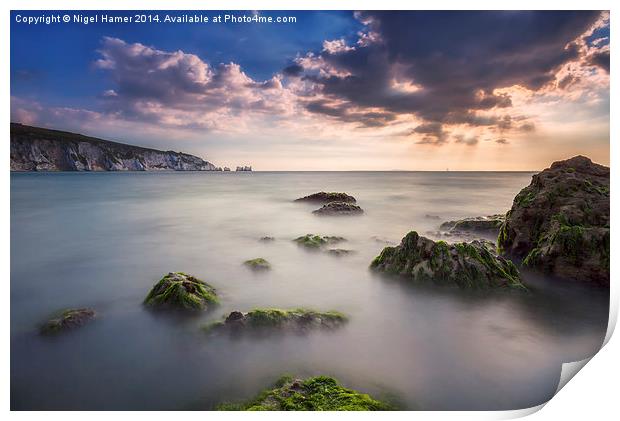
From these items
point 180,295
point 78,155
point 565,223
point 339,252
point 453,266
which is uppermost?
point 78,155

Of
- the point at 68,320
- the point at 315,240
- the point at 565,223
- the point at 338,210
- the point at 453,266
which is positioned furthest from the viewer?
the point at 338,210

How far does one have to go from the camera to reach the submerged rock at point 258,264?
5121 mm

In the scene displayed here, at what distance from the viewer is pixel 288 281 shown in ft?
15.3

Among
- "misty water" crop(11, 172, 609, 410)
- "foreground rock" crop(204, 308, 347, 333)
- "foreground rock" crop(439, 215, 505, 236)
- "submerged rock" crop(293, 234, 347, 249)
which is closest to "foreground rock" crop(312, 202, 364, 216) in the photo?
"foreground rock" crop(439, 215, 505, 236)

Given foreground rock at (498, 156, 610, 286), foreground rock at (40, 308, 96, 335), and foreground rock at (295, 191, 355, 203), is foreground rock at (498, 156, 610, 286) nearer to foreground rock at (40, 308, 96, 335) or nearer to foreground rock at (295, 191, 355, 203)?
foreground rock at (40, 308, 96, 335)

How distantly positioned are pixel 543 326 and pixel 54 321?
5.14m

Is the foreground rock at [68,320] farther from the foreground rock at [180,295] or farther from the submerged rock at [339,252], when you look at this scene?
the submerged rock at [339,252]

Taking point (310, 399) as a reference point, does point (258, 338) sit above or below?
above

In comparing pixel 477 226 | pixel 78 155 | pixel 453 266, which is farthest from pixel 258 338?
pixel 78 155

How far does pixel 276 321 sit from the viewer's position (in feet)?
11.6

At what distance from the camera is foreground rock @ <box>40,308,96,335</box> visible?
343 cm

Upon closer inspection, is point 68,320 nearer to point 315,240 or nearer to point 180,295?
point 180,295

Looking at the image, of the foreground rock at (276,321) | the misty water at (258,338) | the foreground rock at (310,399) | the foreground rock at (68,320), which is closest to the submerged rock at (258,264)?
the misty water at (258,338)

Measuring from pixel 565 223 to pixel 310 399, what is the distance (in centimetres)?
437
